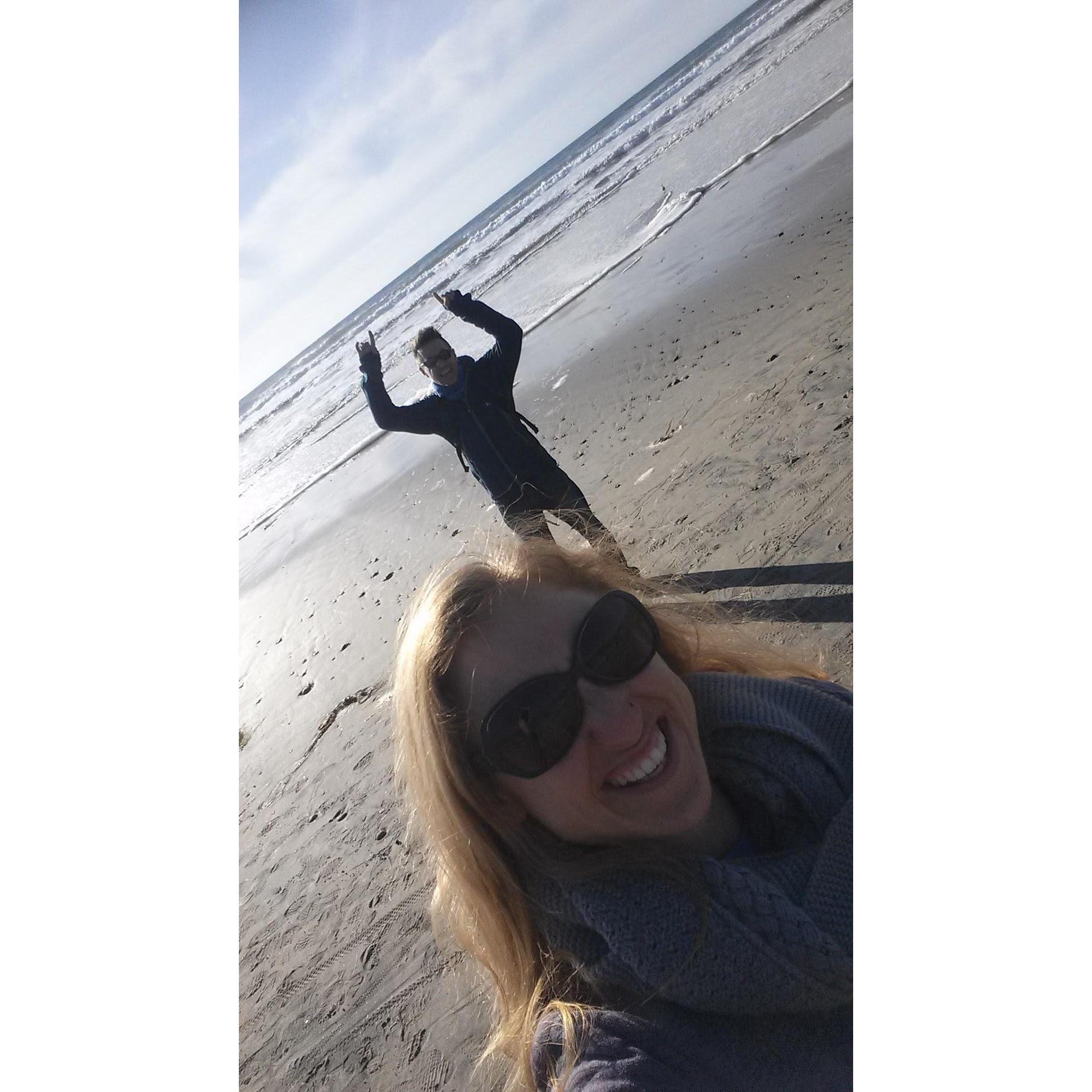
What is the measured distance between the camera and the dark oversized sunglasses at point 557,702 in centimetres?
100

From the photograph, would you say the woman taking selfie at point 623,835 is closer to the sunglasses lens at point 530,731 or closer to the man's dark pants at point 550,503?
the sunglasses lens at point 530,731

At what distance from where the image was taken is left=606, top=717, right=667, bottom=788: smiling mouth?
998 mm

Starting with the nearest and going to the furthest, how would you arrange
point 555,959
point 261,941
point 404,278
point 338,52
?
point 555,959, point 338,52, point 404,278, point 261,941

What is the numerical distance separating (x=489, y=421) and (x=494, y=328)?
0.98 feet

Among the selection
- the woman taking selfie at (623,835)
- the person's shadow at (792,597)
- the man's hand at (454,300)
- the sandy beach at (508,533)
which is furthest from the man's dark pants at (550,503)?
the woman taking selfie at (623,835)

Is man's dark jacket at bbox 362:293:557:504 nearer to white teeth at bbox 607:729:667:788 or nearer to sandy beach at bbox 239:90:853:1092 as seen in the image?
sandy beach at bbox 239:90:853:1092

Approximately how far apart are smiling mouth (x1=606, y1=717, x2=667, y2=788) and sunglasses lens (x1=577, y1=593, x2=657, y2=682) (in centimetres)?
9

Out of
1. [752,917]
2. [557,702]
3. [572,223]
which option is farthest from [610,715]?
[572,223]

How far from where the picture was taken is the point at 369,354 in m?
2.35

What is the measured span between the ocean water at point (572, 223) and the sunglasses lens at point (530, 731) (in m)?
1.17
